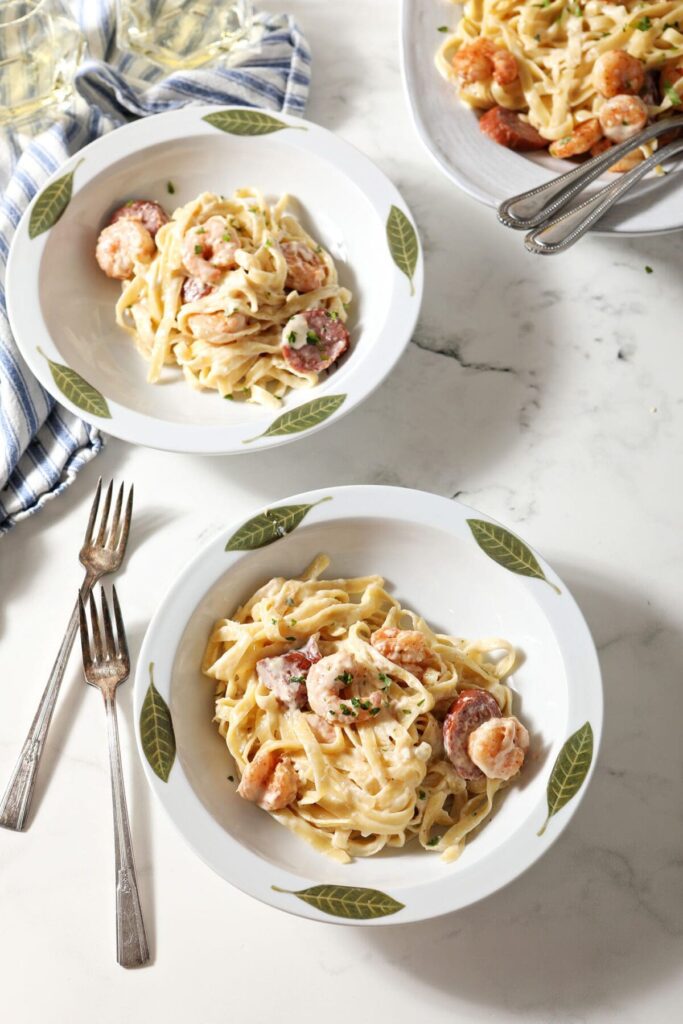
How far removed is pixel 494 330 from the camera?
291cm

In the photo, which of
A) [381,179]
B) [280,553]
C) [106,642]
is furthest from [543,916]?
[381,179]

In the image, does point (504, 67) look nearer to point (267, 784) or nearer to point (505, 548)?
point (505, 548)

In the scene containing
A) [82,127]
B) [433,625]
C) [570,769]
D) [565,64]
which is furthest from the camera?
[82,127]

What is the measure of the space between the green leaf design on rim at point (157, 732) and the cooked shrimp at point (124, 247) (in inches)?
44.5

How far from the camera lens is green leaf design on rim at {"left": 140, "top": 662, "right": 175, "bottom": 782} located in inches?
86.3

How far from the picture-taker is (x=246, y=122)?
2.84m

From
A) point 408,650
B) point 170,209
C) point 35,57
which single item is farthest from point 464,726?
point 35,57

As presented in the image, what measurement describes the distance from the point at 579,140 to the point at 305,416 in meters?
1.05

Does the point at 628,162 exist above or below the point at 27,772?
above

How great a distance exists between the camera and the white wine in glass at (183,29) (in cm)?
310

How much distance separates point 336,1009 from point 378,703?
2.28 ft

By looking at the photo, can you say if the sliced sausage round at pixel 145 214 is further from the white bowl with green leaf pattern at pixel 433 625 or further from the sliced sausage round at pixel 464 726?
the sliced sausage round at pixel 464 726

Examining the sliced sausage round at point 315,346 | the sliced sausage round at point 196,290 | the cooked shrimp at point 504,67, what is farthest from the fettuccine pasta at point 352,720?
the cooked shrimp at point 504,67

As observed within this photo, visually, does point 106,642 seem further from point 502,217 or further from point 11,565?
point 502,217
